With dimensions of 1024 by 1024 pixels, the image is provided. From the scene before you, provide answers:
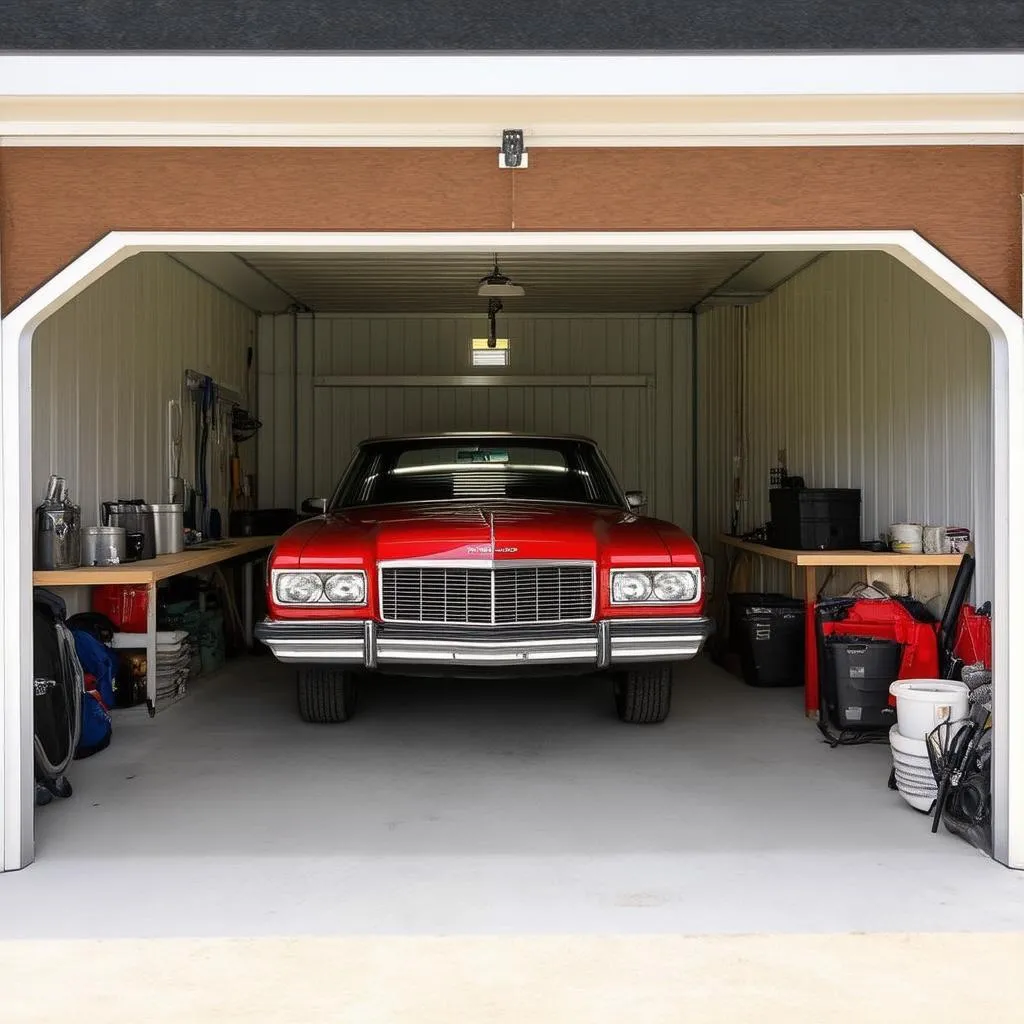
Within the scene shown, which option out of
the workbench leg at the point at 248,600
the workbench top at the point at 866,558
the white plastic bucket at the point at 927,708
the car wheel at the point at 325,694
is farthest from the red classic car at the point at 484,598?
the workbench leg at the point at 248,600

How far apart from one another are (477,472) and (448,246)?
2.46 meters

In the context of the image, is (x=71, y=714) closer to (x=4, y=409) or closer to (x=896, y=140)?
(x=4, y=409)

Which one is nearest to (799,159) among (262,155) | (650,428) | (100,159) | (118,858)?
(262,155)

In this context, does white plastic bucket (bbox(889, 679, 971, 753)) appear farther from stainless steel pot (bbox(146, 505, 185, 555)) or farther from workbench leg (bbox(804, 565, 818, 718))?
stainless steel pot (bbox(146, 505, 185, 555))

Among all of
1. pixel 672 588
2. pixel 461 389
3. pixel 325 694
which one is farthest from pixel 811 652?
pixel 461 389

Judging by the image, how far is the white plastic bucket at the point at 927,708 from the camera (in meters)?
3.83

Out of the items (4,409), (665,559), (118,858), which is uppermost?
(4,409)

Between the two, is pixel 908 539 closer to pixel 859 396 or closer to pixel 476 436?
pixel 859 396

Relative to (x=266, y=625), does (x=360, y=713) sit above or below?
below

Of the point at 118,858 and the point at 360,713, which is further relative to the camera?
the point at 360,713

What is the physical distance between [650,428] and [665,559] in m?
5.90

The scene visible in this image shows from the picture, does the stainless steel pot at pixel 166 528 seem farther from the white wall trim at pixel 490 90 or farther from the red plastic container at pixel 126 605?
the white wall trim at pixel 490 90

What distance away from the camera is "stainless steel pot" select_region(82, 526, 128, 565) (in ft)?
18.1

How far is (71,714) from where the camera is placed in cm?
432
